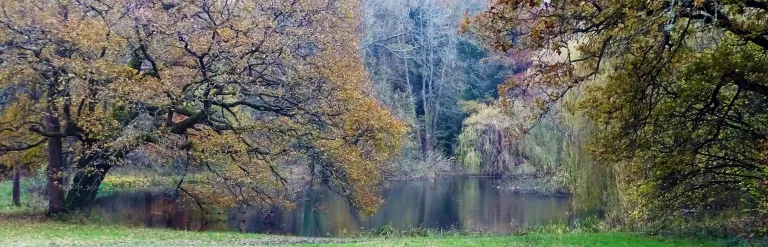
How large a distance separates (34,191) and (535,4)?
2347cm

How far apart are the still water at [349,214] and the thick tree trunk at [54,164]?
4.51ft

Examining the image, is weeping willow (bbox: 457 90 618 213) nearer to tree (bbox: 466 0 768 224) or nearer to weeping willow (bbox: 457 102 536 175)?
weeping willow (bbox: 457 102 536 175)

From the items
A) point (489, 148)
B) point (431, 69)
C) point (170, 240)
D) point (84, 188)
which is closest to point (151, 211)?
point (84, 188)

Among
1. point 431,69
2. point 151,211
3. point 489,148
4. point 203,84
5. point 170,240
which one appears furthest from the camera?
point 431,69

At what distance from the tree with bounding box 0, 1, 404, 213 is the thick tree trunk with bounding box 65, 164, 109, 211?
0.13 feet

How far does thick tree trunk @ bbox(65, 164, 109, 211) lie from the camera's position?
17245 millimetres

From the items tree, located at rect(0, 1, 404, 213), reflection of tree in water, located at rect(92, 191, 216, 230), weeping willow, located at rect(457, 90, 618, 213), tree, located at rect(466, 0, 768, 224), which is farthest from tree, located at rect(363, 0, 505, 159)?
tree, located at rect(466, 0, 768, 224)

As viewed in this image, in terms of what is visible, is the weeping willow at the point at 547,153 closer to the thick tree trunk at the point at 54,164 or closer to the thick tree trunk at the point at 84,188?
the thick tree trunk at the point at 84,188

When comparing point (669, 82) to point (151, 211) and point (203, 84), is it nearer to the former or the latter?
point (203, 84)

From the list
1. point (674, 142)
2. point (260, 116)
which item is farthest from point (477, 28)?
point (260, 116)

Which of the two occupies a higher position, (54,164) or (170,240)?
(54,164)

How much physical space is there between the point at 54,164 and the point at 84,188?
1027 millimetres

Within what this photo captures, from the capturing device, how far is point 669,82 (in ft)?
38.9

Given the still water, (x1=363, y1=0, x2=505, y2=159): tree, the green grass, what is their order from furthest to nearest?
(x1=363, y1=0, x2=505, y2=159): tree
the still water
the green grass
